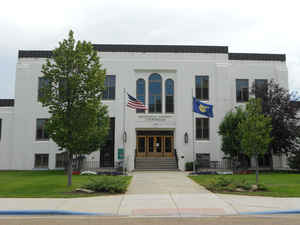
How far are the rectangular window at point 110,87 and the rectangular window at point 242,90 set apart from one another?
11897 millimetres

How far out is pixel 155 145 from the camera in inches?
1166

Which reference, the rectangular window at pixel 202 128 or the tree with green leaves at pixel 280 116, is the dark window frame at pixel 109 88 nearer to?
the rectangular window at pixel 202 128

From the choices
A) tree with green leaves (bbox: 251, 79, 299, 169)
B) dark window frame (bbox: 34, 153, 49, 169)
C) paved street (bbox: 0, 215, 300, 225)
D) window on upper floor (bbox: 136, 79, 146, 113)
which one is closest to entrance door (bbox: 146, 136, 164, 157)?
window on upper floor (bbox: 136, 79, 146, 113)

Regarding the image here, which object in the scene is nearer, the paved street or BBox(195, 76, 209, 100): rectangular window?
the paved street

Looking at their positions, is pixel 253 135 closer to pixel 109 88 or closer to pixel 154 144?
pixel 154 144

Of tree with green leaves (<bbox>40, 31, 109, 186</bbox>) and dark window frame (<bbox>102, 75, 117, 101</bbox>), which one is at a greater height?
dark window frame (<bbox>102, 75, 117, 101</bbox>)

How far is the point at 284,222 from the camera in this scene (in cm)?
823

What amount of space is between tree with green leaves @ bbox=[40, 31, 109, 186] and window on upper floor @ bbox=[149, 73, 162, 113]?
13.5 m

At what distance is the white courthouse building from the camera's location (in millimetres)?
28406

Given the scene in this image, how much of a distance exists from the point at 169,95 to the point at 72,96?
1502 cm

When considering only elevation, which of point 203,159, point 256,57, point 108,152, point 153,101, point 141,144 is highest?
point 256,57

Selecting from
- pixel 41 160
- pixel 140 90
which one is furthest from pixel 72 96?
pixel 41 160

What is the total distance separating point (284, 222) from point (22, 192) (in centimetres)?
1060

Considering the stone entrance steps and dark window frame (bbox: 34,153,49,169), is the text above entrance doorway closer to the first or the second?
the stone entrance steps
